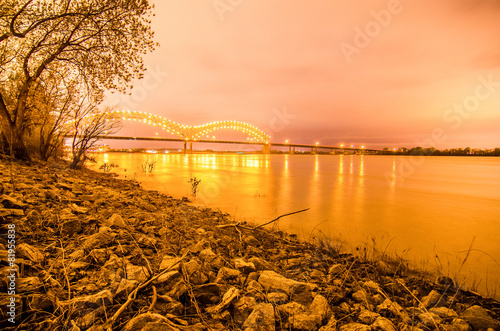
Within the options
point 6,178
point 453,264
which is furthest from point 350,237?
point 6,178

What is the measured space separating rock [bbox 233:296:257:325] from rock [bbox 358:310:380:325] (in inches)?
35.4

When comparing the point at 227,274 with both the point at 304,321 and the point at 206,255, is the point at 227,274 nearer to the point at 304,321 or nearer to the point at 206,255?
the point at 206,255

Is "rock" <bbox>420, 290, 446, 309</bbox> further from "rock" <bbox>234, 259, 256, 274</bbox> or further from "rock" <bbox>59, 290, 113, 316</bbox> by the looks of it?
"rock" <bbox>59, 290, 113, 316</bbox>

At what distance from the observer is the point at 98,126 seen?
10.8 meters

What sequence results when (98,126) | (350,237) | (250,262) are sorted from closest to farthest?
(250,262) < (350,237) < (98,126)

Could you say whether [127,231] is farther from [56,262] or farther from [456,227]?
[456,227]

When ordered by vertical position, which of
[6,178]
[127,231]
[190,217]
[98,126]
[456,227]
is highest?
[98,126]

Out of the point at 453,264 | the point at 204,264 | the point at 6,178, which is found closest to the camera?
the point at 204,264

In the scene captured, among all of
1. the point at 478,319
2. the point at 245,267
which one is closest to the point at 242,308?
the point at 245,267

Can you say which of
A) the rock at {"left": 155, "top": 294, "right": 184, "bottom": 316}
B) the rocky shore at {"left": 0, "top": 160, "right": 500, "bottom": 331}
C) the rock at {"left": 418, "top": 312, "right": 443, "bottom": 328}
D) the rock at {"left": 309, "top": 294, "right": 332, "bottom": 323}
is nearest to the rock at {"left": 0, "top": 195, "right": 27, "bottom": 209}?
the rocky shore at {"left": 0, "top": 160, "right": 500, "bottom": 331}

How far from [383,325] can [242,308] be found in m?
1.10

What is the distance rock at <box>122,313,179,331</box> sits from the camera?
56.4 inches

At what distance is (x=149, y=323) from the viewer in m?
1.45

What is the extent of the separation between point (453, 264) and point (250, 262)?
3.15m
